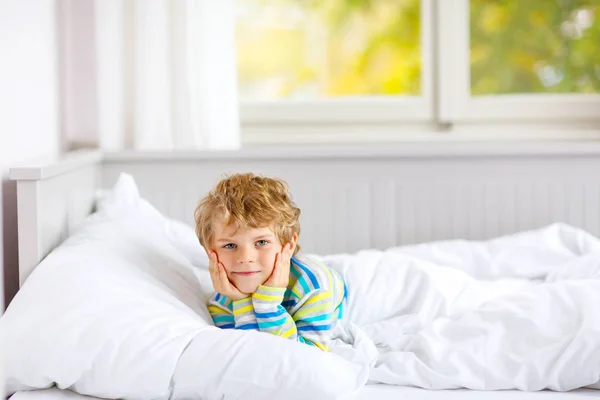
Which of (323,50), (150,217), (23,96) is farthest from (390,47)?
(23,96)

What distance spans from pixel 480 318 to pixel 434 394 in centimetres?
20

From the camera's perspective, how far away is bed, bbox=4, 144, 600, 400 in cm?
208

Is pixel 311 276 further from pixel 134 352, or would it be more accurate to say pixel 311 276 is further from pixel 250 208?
pixel 134 352

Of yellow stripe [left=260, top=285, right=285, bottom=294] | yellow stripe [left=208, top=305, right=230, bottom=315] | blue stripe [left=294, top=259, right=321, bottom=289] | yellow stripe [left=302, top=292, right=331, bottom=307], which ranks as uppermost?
blue stripe [left=294, top=259, right=321, bottom=289]

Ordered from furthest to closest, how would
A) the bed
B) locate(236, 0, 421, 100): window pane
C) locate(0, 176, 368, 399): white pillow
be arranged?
locate(236, 0, 421, 100): window pane, the bed, locate(0, 176, 368, 399): white pillow

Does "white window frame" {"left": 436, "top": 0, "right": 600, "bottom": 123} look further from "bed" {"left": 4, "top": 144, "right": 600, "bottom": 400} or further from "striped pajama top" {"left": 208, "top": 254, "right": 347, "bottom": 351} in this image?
"striped pajama top" {"left": 208, "top": 254, "right": 347, "bottom": 351}

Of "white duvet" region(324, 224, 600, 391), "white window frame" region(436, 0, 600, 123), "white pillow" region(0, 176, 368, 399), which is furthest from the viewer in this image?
"white window frame" region(436, 0, 600, 123)

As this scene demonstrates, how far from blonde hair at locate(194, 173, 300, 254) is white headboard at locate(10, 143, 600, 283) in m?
0.70

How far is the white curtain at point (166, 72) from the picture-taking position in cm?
210

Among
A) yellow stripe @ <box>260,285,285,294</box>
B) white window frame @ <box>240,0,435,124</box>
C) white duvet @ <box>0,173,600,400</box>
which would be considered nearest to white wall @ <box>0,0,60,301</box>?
white duvet @ <box>0,173,600,400</box>

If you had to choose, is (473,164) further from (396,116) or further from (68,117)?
(68,117)

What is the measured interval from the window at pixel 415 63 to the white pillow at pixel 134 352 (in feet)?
4.06

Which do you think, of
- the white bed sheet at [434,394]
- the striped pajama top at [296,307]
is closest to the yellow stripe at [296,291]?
the striped pajama top at [296,307]

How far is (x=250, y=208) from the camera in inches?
52.6
